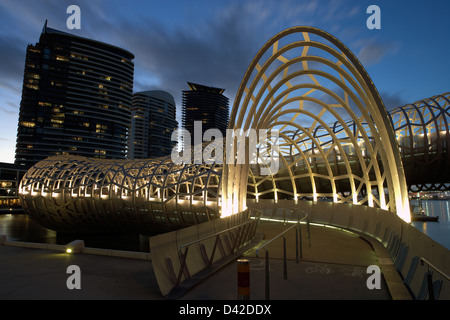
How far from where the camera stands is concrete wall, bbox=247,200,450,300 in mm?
4906

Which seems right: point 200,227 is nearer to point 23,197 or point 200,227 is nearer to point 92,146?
point 23,197

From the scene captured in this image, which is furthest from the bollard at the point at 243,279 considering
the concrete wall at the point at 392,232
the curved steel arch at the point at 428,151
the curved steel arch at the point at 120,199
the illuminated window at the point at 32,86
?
the illuminated window at the point at 32,86

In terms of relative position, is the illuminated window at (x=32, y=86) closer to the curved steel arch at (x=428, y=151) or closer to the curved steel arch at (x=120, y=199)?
the curved steel arch at (x=120, y=199)

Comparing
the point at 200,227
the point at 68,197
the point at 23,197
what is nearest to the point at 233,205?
the point at 200,227

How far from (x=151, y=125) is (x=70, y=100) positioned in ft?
245

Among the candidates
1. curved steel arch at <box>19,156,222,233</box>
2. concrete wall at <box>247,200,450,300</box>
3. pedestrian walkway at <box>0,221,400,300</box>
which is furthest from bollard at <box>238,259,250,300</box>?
curved steel arch at <box>19,156,222,233</box>

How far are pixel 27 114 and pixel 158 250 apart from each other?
367 feet

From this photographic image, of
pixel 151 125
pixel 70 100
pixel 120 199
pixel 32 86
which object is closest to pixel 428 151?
pixel 120 199

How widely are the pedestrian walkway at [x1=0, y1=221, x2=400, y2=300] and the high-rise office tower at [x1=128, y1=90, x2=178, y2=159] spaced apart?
161701 millimetres

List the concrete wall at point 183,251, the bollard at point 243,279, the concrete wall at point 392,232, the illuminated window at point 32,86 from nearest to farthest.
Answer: the bollard at point 243,279, the concrete wall at point 392,232, the concrete wall at point 183,251, the illuminated window at point 32,86

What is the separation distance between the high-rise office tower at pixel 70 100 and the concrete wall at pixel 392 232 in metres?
93.6

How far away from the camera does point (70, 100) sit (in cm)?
10125

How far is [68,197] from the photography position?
32000 mm

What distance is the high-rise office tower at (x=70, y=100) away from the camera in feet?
314
